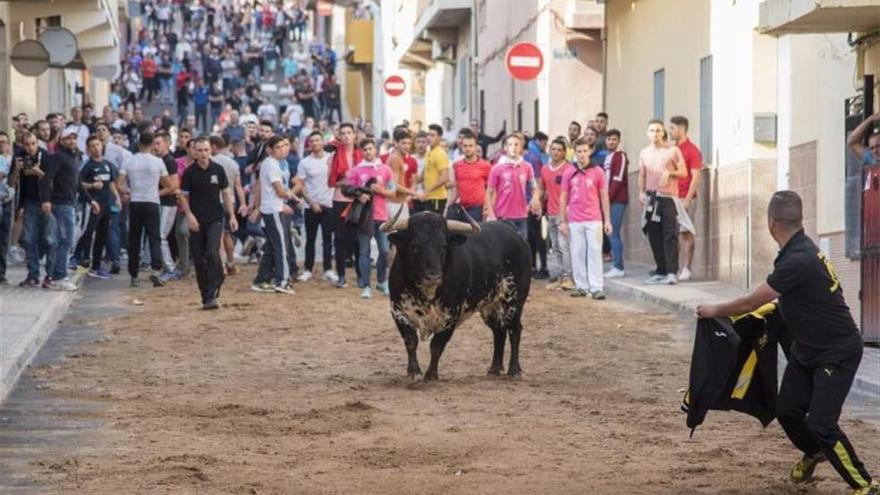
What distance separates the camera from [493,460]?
1102 centimetres

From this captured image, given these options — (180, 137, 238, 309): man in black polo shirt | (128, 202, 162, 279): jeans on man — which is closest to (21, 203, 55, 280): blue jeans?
(128, 202, 162, 279): jeans on man

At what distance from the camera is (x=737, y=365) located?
10.3m

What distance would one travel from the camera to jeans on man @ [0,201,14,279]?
74.3 feet

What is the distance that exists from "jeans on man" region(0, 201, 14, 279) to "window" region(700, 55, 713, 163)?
8708mm

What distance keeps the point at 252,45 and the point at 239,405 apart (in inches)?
2122

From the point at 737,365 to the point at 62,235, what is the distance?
13413 mm

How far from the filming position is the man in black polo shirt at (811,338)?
963 centimetres

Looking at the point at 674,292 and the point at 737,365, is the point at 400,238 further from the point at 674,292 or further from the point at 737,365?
the point at 674,292

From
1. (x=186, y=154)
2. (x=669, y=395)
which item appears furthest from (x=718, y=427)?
(x=186, y=154)

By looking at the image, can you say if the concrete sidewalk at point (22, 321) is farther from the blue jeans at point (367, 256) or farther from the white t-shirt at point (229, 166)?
the blue jeans at point (367, 256)

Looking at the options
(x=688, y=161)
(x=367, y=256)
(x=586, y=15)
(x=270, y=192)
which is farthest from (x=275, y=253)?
(x=586, y=15)

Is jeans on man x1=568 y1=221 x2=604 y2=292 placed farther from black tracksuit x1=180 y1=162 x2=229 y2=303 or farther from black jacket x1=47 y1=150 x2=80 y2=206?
black jacket x1=47 y1=150 x2=80 y2=206

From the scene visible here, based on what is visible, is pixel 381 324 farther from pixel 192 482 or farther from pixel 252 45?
pixel 252 45

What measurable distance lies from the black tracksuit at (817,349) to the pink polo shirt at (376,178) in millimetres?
12921
